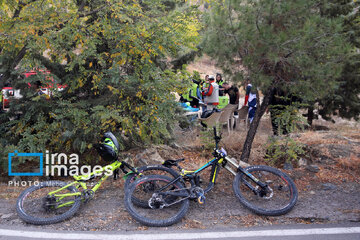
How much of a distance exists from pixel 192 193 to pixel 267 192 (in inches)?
45.9

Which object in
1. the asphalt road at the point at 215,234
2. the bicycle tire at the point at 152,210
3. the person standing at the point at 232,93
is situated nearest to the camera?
the asphalt road at the point at 215,234

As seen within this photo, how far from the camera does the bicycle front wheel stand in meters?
4.71

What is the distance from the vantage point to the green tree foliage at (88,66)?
18.8 ft

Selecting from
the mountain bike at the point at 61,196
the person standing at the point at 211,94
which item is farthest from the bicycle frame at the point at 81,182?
the person standing at the point at 211,94

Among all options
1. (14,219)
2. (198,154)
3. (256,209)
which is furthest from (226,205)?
(14,219)

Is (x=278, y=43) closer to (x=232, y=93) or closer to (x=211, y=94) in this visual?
(x=211, y=94)

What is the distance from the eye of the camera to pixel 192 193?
4680 millimetres

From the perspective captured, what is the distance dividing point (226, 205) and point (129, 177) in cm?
153

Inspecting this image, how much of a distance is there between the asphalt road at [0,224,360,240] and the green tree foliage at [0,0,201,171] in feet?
7.26

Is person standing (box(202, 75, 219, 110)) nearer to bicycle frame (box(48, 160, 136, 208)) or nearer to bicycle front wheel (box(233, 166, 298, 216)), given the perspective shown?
bicycle front wheel (box(233, 166, 298, 216))

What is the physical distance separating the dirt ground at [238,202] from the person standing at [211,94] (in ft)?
10.8

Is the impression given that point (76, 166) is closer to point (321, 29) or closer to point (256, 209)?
point (256, 209)

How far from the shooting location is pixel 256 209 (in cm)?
466

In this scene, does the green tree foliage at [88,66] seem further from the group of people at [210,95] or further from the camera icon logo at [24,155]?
the group of people at [210,95]
